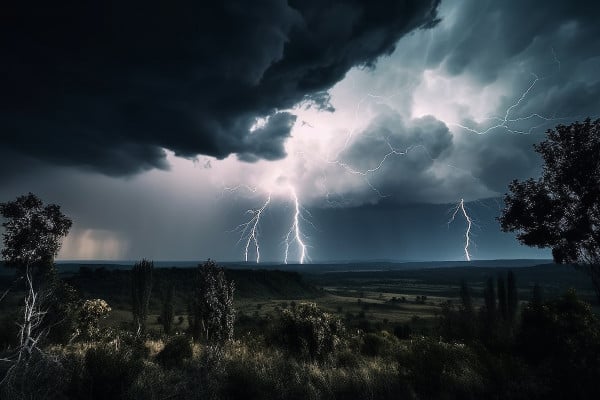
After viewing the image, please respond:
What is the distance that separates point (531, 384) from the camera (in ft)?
34.8

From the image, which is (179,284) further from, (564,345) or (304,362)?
(564,345)

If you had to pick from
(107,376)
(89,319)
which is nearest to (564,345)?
(107,376)

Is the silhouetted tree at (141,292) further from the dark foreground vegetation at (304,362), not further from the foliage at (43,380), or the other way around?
the foliage at (43,380)

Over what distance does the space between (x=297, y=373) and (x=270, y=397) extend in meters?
1.68

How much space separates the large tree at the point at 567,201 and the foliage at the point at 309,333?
9.49 m

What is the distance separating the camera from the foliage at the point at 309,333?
1625cm

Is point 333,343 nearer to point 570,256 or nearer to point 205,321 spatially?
point 205,321

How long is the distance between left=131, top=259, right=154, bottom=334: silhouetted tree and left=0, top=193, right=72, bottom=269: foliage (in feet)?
42.3

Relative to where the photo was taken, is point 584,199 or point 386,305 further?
point 386,305

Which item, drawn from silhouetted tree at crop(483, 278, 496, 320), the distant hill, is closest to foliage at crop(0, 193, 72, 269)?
silhouetted tree at crop(483, 278, 496, 320)

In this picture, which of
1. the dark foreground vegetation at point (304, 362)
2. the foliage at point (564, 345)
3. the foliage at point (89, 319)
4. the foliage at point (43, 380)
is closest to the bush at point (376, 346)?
the dark foreground vegetation at point (304, 362)

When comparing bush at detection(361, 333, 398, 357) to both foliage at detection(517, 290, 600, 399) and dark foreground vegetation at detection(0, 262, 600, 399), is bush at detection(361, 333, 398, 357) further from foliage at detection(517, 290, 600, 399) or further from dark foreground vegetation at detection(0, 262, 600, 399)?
foliage at detection(517, 290, 600, 399)

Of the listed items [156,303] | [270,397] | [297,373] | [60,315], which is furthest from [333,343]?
[156,303]

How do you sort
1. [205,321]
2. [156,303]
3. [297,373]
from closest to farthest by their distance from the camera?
[297,373] → [205,321] → [156,303]
